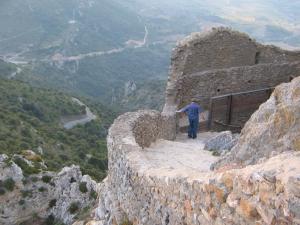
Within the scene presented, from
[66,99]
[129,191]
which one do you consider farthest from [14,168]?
[66,99]

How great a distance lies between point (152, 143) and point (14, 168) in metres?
Answer: 15.3

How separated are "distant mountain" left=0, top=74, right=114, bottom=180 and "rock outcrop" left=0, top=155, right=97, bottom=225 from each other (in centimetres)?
411

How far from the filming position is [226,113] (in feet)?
54.3

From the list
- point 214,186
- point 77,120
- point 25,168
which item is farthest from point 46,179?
point 77,120

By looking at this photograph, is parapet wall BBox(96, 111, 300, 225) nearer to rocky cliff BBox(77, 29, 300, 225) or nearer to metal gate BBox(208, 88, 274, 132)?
rocky cliff BBox(77, 29, 300, 225)

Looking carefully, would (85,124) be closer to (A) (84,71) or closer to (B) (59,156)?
(B) (59,156)

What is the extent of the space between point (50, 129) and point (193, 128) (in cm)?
4062

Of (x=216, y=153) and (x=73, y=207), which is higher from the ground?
(x=216, y=153)

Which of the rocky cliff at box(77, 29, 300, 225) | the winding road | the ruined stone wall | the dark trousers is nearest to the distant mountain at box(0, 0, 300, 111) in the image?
the winding road

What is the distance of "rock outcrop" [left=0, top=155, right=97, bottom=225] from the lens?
22.6m

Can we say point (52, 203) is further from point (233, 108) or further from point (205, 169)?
point (205, 169)

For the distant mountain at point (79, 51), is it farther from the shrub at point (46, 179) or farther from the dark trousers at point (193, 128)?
the dark trousers at point (193, 128)

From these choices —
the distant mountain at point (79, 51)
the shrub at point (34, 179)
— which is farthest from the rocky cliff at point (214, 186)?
the distant mountain at point (79, 51)

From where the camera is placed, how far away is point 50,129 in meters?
53.8
